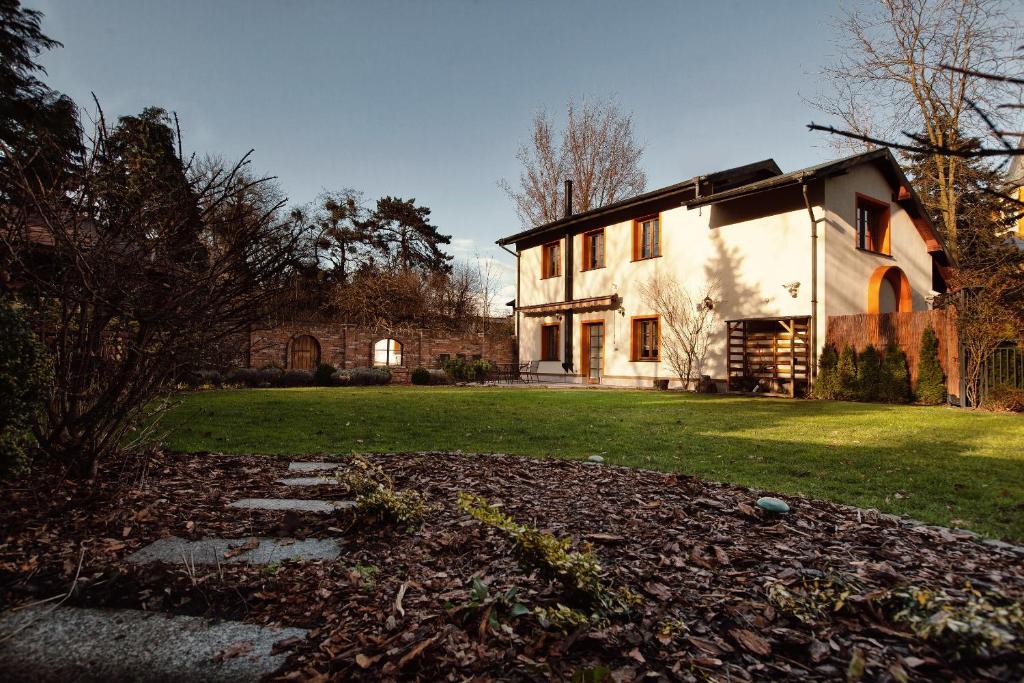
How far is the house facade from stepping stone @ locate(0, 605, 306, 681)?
11844 millimetres

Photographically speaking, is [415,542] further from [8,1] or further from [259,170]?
[259,170]

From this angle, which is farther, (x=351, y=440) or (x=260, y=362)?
(x=260, y=362)

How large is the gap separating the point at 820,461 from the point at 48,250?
5386 mm

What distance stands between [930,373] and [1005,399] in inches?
47.3

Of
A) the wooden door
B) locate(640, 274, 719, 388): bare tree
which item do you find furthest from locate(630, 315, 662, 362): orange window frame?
the wooden door

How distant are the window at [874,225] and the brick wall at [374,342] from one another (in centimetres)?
1172

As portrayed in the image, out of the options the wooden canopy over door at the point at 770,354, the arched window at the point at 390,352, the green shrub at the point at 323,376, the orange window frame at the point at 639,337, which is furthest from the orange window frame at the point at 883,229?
the arched window at the point at 390,352

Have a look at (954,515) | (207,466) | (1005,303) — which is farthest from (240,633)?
(1005,303)

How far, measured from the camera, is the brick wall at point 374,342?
60.3 feet

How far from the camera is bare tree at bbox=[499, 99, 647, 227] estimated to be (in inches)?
840

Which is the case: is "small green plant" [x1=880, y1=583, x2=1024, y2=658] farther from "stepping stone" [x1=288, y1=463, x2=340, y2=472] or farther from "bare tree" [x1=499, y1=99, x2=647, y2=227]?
"bare tree" [x1=499, y1=99, x2=647, y2=227]

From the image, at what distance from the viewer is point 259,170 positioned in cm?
2355

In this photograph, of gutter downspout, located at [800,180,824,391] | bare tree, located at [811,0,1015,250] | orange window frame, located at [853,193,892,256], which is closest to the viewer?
gutter downspout, located at [800,180,824,391]

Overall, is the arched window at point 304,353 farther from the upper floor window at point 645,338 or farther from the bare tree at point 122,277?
the bare tree at point 122,277
